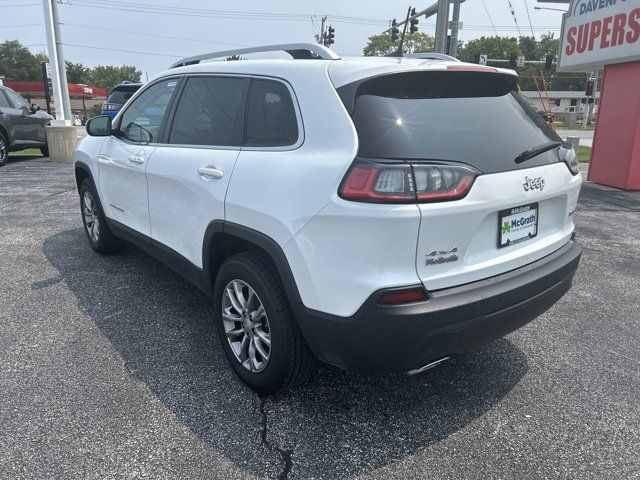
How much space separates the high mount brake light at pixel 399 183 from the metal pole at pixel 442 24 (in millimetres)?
19877

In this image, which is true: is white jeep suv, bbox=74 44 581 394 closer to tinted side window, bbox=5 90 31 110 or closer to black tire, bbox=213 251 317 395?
black tire, bbox=213 251 317 395

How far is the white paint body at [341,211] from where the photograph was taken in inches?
83.1

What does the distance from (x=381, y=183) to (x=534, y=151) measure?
1.00 metres

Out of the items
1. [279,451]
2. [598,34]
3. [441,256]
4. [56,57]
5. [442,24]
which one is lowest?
[279,451]

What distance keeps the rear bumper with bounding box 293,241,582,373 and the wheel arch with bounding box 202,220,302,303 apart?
0.48ft

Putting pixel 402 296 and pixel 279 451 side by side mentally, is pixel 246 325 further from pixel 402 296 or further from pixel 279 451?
pixel 402 296

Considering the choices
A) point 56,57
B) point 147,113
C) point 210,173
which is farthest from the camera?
point 56,57

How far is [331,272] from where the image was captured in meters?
2.20

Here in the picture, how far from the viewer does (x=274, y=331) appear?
2.51m

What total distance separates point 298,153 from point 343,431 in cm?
141

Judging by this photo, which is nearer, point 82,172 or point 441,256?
point 441,256

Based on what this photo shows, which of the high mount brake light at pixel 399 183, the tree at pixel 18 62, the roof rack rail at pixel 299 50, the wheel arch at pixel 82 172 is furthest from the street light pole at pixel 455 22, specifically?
the tree at pixel 18 62

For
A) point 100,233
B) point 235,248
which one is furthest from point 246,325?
point 100,233

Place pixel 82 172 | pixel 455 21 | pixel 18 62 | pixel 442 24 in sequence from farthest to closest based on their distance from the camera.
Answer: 1. pixel 18 62
2. pixel 455 21
3. pixel 442 24
4. pixel 82 172
